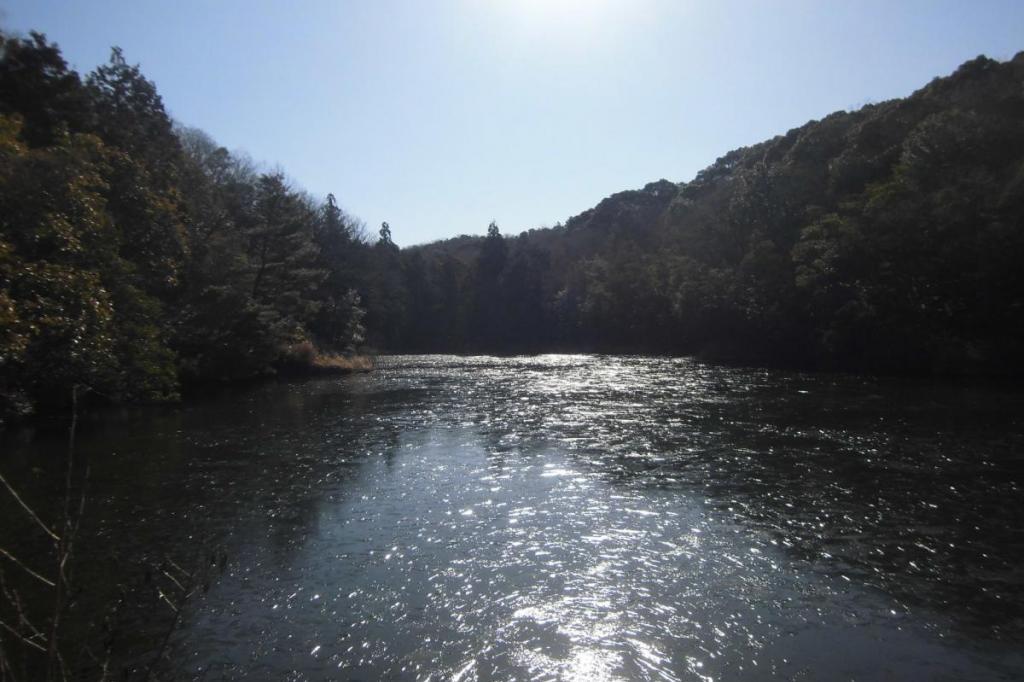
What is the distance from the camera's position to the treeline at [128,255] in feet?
48.3

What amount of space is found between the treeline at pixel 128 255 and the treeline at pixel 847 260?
74.2ft

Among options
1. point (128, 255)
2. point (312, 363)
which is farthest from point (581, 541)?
point (312, 363)

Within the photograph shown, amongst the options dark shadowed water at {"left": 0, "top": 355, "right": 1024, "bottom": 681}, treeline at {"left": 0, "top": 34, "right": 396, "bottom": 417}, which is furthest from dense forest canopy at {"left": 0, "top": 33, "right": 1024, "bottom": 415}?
dark shadowed water at {"left": 0, "top": 355, "right": 1024, "bottom": 681}

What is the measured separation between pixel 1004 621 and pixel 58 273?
1655 centimetres

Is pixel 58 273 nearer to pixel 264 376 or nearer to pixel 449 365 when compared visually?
pixel 264 376

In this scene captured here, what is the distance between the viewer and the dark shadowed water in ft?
19.1

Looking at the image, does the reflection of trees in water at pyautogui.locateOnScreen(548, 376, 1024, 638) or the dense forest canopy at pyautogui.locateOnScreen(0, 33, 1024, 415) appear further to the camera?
the dense forest canopy at pyautogui.locateOnScreen(0, 33, 1024, 415)

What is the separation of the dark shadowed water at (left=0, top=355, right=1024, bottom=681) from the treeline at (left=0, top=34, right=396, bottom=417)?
2184 mm

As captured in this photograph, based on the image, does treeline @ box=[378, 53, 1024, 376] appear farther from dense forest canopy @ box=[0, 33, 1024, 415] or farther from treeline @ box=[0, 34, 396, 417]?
treeline @ box=[0, 34, 396, 417]

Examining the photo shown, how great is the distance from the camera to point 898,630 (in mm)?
6145

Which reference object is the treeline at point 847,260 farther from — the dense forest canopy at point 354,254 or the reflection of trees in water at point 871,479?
the reflection of trees in water at point 871,479

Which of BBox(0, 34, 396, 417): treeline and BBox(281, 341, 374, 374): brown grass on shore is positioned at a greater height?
BBox(0, 34, 396, 417): treeline

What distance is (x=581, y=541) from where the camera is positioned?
27.9 ft

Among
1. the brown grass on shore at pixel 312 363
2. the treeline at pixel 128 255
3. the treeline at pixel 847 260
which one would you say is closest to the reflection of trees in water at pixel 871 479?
the treeline at pixel 847 260
